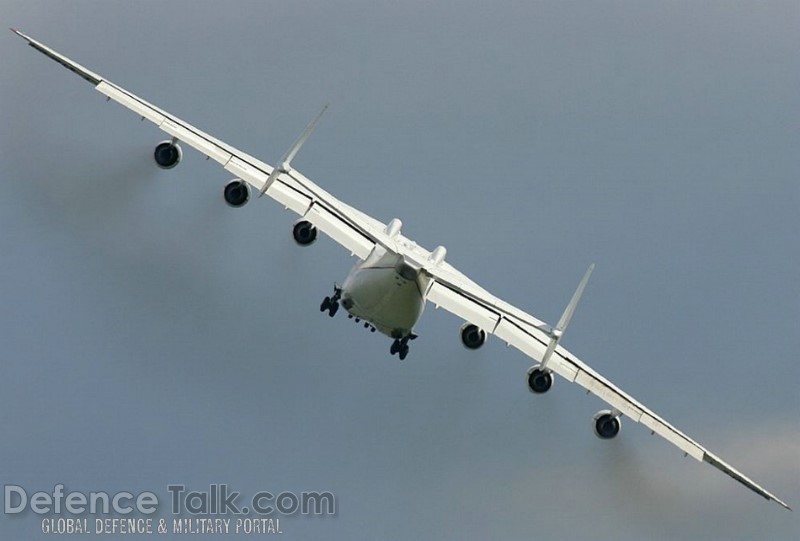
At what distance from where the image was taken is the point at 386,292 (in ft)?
152

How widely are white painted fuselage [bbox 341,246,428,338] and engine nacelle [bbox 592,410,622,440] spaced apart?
8.19 metres

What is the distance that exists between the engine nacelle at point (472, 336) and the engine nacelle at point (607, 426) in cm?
498

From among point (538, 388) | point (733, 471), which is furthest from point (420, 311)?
point (733, 471)

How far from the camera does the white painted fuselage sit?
46094 millimetres

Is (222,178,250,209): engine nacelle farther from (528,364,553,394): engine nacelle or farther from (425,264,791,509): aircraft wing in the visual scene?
(528,364,553,394): engine nacelle

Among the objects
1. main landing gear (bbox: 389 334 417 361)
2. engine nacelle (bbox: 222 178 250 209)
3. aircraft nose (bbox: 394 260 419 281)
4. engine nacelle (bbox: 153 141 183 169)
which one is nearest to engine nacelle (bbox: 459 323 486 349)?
main landing gear (bbox: 389 334 417 361)

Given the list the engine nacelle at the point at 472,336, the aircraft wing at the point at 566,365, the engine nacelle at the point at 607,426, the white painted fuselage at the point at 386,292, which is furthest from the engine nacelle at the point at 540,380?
the white painted fuselage at the point at 386,292

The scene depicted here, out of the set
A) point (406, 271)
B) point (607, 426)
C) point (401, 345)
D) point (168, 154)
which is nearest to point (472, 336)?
point (401, 345)

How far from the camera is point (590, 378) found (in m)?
52.8

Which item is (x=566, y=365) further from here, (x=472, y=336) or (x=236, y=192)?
(x=236, y=192)

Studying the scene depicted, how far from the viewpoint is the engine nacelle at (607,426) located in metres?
52.8

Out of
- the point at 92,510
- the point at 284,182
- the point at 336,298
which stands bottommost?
the point at 92,510

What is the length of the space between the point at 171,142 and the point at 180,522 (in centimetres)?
1417

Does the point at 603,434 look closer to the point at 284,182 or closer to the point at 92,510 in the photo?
the point at 284,182
